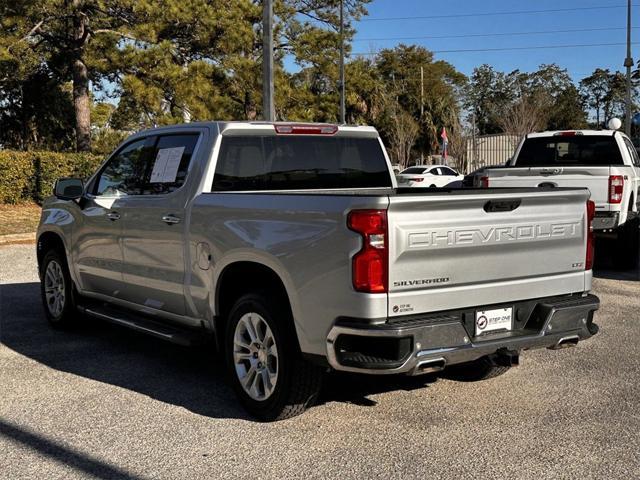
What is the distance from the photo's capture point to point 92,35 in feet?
69.1

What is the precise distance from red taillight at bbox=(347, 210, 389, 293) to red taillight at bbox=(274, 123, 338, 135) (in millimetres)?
1900

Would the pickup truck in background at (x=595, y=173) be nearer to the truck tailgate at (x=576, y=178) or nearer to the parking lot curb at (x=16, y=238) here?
the truck tailgate at (x=576, y=178)

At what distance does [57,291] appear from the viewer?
23.6ft

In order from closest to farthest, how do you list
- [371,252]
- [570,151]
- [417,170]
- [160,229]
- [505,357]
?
[371,252]
[505,357]
[160,229]
[570,151]
[417,170]

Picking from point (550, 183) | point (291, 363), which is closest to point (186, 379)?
point (291, 363)

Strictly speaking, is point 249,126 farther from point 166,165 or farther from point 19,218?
point 19,218

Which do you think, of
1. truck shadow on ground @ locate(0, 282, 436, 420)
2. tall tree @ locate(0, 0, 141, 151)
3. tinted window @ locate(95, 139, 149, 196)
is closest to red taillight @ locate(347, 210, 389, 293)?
truck shadow on ground @ locate(0, 282, 436, 420)

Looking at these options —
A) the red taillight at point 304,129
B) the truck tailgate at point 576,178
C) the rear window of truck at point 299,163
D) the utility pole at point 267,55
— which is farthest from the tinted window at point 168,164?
the utility pole at point 267,55

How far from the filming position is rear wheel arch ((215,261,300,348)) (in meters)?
4.43

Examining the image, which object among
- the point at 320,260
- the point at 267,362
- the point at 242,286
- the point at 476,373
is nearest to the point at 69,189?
the point at 242,286

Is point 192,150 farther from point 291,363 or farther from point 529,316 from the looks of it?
point 529,316

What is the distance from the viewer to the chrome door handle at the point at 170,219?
5.20m

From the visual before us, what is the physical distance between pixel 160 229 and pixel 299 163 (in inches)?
46.3

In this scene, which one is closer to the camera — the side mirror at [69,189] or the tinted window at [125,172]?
the tinted window at [125,172]
